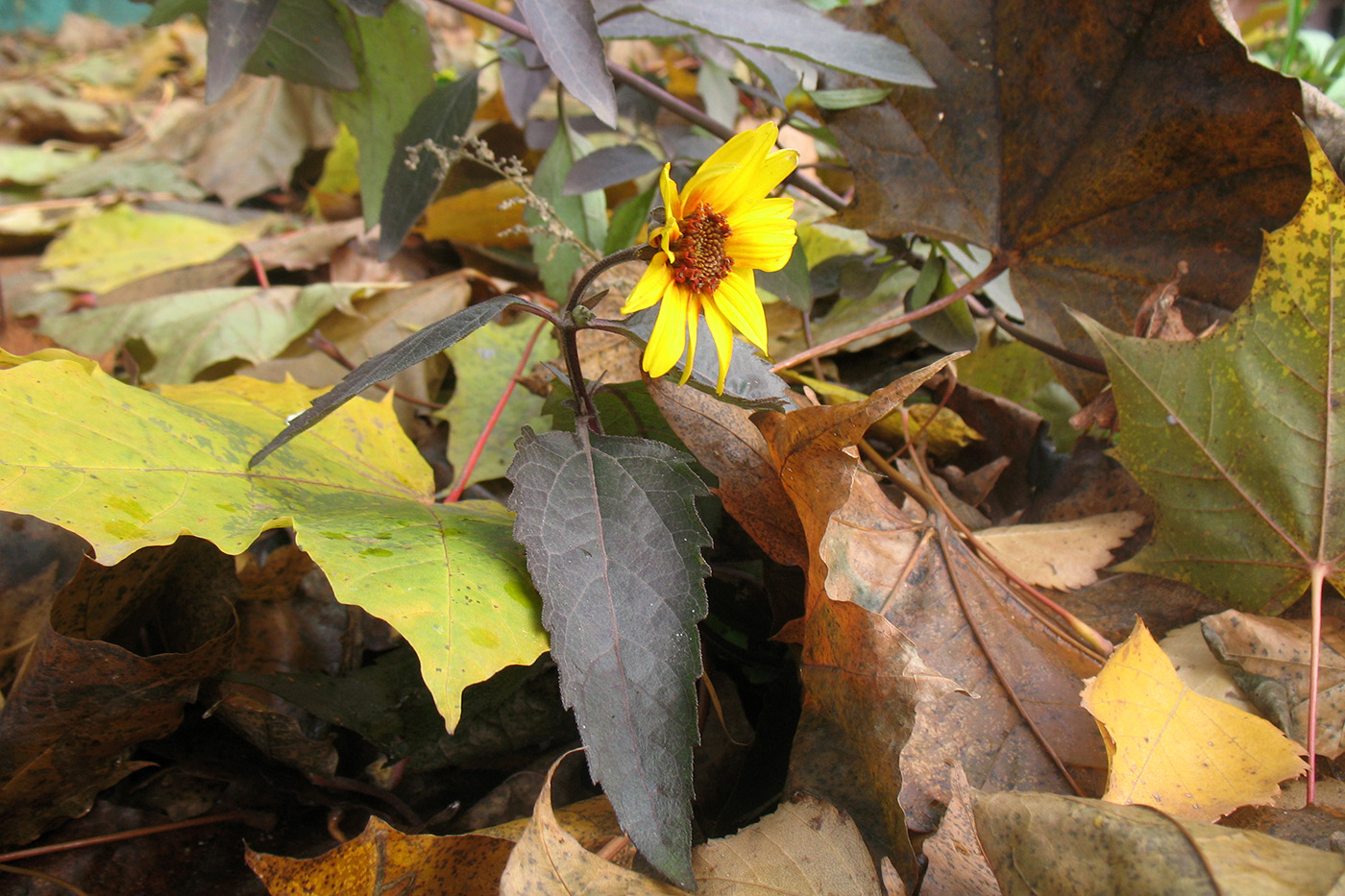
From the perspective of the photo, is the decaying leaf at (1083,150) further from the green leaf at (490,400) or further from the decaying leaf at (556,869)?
the decaying leaf at (556,869)

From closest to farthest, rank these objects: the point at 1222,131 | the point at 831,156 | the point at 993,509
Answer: the point at 1222,131 < the point at 993,509 < the point at 831,156

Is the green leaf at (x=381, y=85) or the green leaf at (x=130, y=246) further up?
the green leaf at (x=381, y=85)

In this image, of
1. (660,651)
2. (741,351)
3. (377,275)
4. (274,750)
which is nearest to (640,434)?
(741,351)

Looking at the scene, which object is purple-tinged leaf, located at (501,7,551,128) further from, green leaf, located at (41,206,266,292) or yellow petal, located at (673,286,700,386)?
green leaf, located at (41,206,266,292)

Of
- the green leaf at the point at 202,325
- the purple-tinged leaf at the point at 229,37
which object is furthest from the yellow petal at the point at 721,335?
the green leaf at the point at 202,325

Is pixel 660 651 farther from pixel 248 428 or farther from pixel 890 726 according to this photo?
pixel 248 428

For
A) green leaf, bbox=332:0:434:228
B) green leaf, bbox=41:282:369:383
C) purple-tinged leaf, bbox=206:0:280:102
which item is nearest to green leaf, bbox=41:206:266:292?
green leaf, bbox=41:282:369:383

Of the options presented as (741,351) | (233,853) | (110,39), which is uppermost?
(741,351)
